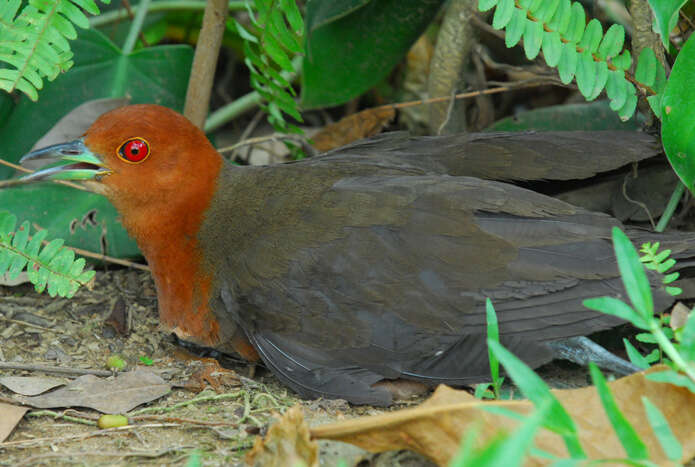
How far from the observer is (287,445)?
7.32 ft

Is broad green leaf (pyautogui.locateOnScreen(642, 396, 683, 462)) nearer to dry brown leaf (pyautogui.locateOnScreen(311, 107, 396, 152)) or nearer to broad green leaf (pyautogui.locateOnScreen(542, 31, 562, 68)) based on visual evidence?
broad green leaf (pyautogui.locateOnScreen(542, 31, 562, 68))

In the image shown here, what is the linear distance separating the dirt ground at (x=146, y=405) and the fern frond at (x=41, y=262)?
362 mm

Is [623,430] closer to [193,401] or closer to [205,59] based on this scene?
[193,401]

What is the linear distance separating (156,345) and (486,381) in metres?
1.55

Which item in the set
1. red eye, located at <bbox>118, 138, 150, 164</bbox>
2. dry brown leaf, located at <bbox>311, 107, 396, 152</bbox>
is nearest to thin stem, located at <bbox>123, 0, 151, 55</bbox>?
red eye, located at <bbox>118, 138, 150, 164</bbox>

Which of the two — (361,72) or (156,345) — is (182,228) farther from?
(361,72)

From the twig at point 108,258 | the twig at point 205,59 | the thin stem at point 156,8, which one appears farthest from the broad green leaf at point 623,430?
the thin stem at point 156,8

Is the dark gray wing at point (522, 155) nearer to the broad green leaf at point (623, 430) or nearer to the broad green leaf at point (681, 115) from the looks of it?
the broad green leaf at point (681, 115)

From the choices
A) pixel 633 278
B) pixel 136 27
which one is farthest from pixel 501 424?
pixel 136 27

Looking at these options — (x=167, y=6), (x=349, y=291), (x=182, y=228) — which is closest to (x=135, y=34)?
(x=167, y=6)

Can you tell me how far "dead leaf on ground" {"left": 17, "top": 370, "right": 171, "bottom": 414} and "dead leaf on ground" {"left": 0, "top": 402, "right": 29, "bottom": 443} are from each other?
56 millimetres

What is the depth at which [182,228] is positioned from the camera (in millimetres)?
3486

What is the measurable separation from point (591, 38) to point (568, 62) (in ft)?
0.44

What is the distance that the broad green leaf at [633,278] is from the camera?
6.83ft
